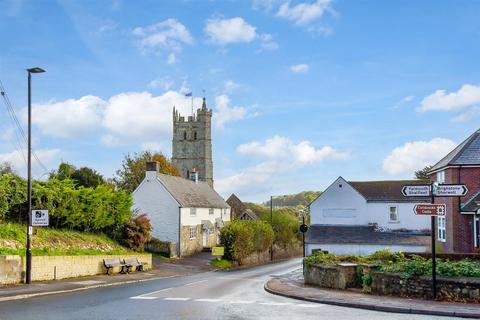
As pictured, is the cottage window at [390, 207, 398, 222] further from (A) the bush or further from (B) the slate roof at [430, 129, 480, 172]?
(A) the bush

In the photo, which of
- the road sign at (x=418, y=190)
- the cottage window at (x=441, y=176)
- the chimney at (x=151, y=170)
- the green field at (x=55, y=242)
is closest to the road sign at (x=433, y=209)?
the road sign at (x=418, y=190)

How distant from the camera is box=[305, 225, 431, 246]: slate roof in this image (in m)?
48.6

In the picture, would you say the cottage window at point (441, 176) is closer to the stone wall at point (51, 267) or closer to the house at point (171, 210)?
the house at point (171, 210)

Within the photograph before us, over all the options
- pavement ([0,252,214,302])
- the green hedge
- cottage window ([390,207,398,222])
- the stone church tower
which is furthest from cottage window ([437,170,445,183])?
the stone church tower

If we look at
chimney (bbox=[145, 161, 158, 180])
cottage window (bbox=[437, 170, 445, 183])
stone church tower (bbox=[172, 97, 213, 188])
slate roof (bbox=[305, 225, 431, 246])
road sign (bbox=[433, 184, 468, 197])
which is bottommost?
slate roof (bbox=[305, 225, 431, 246])

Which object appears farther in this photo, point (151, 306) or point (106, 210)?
point (106, 210)

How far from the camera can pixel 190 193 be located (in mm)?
54719

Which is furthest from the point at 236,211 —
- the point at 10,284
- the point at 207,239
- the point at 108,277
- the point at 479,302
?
the point at 479,302

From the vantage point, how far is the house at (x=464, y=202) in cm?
3348

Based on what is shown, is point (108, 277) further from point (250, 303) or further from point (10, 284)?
point (250, 303)

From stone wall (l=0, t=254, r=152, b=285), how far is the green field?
72cm

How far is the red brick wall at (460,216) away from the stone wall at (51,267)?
2082cm

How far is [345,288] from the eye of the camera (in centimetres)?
2159

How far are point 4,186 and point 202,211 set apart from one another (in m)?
29.6
